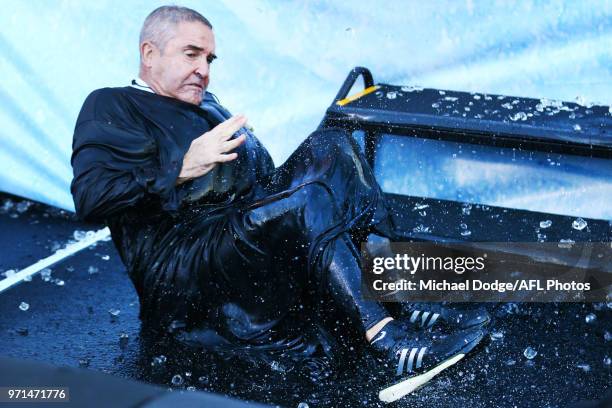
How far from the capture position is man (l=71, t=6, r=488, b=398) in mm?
2646

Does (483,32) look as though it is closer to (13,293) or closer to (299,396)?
(299,396)

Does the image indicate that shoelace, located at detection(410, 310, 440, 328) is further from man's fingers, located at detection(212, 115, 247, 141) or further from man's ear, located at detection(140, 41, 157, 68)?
man's ear, located at detection(140, 41, 157, 68)

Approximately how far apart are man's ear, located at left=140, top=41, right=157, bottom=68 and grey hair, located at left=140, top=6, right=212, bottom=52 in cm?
1

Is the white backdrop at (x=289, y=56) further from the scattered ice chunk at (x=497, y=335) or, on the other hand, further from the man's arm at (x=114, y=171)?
the man's arm at (x=114, y=171)

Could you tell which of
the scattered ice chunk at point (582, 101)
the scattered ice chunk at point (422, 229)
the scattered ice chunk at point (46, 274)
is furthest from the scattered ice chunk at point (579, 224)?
the scattered ice chunk at point (46, 274)

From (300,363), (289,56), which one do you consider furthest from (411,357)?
(289,56)

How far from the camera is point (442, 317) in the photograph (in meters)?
2.91

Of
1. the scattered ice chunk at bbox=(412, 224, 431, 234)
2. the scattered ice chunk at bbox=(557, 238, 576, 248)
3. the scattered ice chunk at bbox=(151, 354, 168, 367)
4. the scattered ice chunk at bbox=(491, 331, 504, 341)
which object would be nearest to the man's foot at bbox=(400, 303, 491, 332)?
the scattered ice chunk at bbox=(491, 331, 504, 341)

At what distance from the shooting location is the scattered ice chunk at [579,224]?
375 centimetres

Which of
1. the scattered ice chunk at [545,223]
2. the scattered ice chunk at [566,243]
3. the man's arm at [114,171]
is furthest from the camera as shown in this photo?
the scattered ice chunk at [545,223]

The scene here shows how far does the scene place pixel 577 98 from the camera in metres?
3.98

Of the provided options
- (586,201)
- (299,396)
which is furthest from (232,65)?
(299,396)

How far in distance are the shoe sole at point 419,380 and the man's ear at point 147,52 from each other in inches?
52.8

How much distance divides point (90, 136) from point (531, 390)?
164cm
